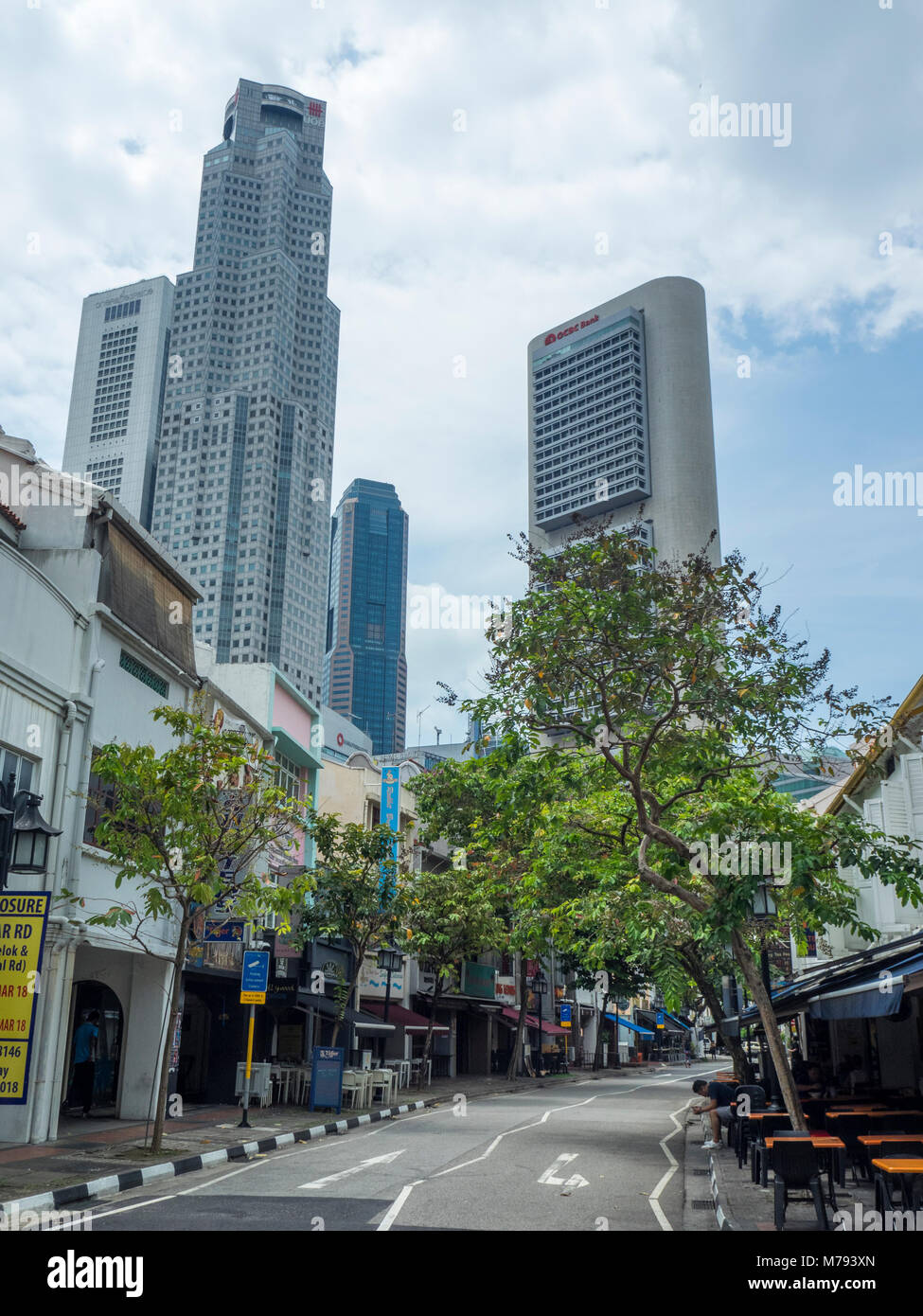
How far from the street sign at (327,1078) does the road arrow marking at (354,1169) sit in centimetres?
534

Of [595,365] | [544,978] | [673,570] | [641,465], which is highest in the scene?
[595,365]

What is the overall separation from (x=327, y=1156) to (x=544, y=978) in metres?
47.5

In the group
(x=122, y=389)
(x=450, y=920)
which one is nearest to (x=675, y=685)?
(x=450, y=920)

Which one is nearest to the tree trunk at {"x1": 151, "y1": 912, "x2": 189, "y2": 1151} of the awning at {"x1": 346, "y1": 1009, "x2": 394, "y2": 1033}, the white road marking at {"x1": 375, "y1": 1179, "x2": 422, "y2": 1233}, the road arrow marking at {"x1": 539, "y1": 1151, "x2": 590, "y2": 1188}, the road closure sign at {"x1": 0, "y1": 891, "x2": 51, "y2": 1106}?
the road closure sign at {"x1": 0, "y1": 891, "x2": 51, "y2": 1106}

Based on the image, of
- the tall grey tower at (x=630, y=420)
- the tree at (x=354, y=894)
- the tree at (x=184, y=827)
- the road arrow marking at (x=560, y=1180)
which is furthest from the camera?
the tall grey tower at (x=630, y=420)

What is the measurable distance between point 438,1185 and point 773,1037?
165 inches

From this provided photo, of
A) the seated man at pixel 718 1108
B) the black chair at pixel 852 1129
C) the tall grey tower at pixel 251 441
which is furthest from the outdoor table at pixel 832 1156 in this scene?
the tall grey tower at pixel 251 441

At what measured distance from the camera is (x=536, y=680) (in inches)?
541

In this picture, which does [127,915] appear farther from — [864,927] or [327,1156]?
[864,927]

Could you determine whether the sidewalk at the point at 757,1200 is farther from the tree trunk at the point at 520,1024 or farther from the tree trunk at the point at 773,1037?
the tree trunk at the point at 520,1024

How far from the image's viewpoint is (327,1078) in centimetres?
2144

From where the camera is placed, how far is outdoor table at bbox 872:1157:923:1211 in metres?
8.66

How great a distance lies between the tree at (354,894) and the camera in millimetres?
23641
